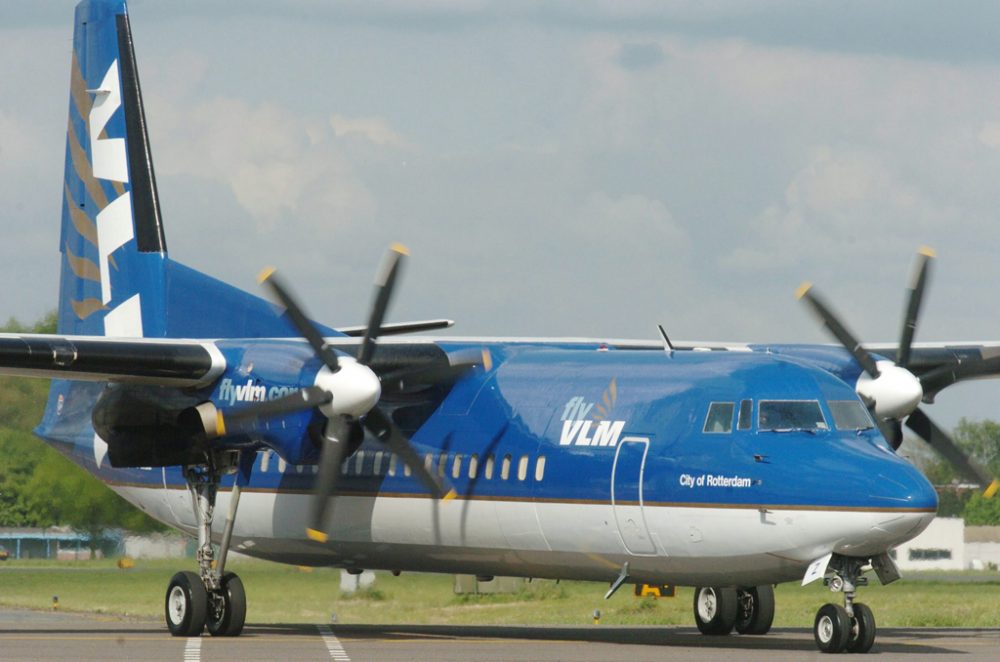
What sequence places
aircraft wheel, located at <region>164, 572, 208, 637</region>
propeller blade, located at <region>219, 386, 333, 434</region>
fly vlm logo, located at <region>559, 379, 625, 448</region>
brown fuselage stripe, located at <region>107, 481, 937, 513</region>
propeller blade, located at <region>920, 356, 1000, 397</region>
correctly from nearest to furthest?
brown fuselage stripe, located at <region>107, 481, 937, 513</region>
fly vlm logo, located at <region>559, 379, 625, 448</region>
propeller blade, located at <region>219, 386, 333, 434</region>
aircraft wheel, located at <region>164, 572, 208, 637</region>
propeller blade, located at <region>920, 356, 1000, 397</region>

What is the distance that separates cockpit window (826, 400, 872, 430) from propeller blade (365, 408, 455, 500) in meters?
4.82

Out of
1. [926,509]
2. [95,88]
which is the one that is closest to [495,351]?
[926,509]

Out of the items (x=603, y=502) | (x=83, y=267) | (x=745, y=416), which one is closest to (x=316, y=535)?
(x=603, y=502)

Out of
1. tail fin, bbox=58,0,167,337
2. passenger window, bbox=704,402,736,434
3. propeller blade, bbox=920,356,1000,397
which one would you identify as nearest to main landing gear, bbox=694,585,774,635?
propeller blade, bbox=920,356,1000,397

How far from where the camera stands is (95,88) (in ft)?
84.6

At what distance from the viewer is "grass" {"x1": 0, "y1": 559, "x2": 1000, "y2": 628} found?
3075 cm

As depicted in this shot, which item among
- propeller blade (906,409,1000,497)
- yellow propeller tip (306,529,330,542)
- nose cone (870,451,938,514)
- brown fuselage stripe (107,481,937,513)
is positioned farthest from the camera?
yellow propeller tip (306,529,330,542)

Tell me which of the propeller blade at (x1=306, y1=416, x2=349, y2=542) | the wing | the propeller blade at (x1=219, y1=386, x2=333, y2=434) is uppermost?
the wing

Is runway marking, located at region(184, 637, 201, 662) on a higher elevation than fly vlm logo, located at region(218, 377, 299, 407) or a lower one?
lower

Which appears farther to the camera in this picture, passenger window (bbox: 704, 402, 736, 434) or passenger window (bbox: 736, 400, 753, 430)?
passenger window (bbox: 704, 402, 736, 434)

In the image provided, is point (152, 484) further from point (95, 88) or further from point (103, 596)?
point (103, 596)

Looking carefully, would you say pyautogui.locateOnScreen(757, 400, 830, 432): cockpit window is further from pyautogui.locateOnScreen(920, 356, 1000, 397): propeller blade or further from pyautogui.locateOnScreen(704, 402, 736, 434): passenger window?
pyautogui.locateOnScreen(920, 356, 1000, 397): propeller blade

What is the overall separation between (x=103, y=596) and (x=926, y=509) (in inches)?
921

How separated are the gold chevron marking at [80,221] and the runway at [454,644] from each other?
5.55 m
